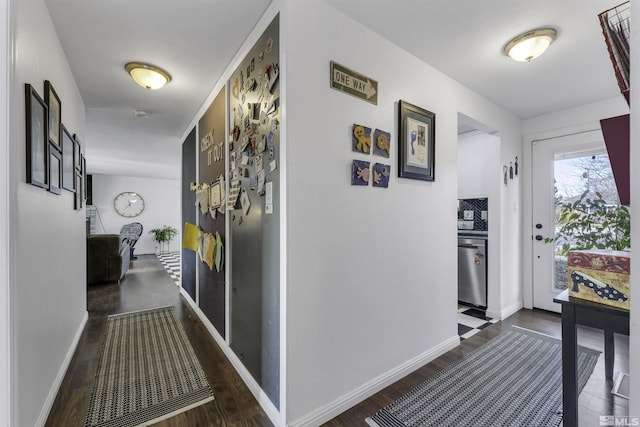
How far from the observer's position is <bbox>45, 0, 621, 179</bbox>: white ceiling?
1.59 m

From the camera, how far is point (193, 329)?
107 inches

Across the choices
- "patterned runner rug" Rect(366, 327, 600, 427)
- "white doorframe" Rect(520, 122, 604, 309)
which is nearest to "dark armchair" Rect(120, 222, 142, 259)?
"patterned runner rug" Rect(366, 327, 600, 427)

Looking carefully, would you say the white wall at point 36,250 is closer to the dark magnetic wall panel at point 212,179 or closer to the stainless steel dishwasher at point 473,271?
the dark magnetic wall panel at point 212,179

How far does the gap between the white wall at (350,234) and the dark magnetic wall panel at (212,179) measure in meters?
1.12

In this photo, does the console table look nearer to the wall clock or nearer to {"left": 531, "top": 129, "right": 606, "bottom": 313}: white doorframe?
{"left": 531, "top": 129, "right": 606, "bottom": 313}: white doorframe

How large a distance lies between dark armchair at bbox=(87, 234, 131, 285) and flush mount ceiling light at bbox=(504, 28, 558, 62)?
5.71 meters

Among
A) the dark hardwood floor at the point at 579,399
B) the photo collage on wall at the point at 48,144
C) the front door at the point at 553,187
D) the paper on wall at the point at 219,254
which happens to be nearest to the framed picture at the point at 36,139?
the photo collage on wall at the point at 48,144

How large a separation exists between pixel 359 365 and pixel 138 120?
12.3ft

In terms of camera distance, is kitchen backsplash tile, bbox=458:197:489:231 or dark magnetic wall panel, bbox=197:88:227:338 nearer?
dark magnetic wall panel, bbox=197:88:227:338

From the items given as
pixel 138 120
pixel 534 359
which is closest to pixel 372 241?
pixel 534 359

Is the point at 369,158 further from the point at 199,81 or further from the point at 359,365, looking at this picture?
the point at 199,81

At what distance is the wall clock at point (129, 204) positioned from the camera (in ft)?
26.1

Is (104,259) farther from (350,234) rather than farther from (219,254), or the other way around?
(350,234)
